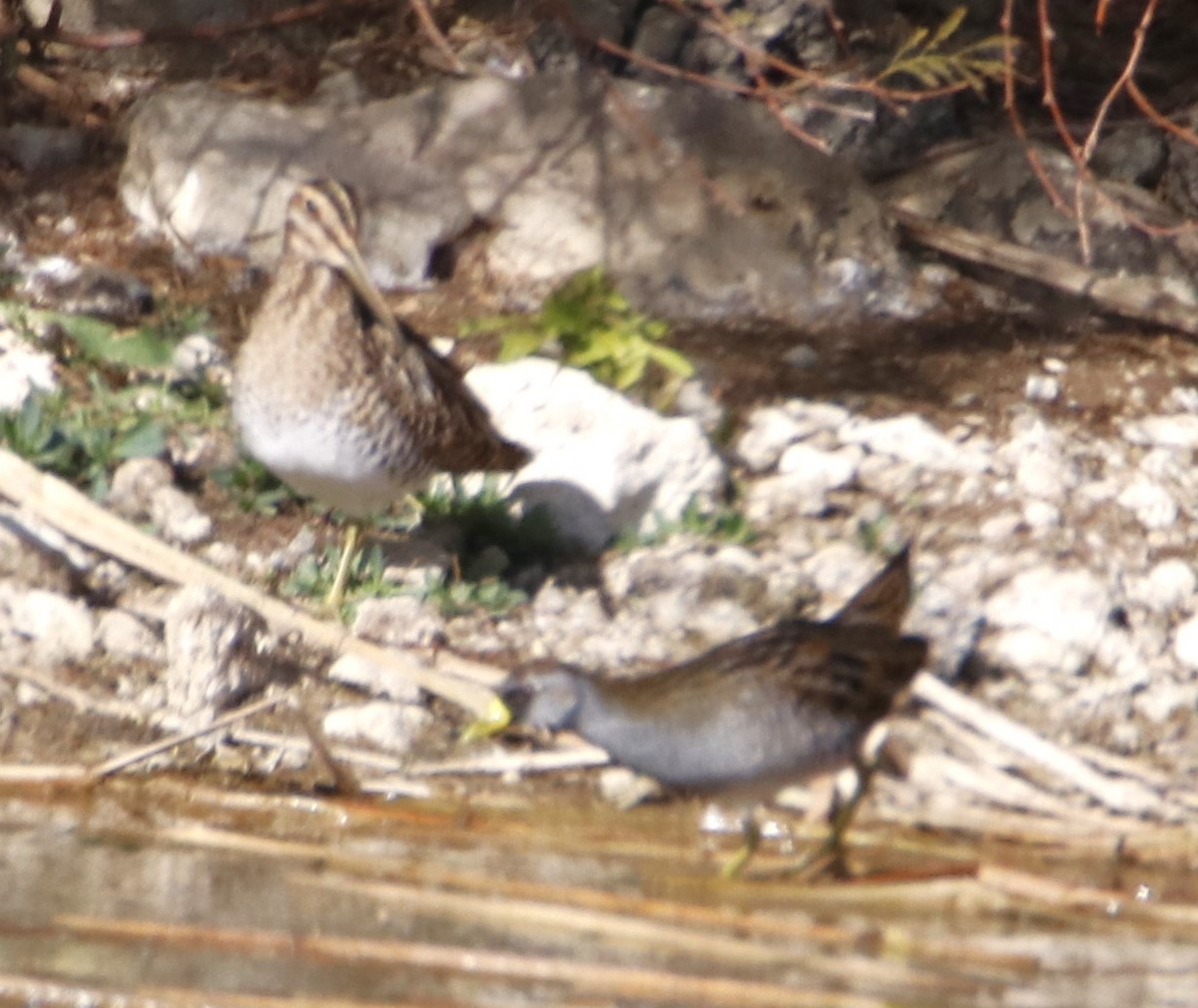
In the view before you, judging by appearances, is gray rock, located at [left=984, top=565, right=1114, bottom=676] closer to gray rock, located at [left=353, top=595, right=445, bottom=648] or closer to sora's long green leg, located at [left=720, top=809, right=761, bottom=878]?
sora's long green leg, located at [left=720, top=809, right=761, bottom=878]

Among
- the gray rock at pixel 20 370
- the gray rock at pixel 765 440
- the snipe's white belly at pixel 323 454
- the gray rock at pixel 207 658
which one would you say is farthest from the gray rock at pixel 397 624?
the gray rock at pixel 20 370

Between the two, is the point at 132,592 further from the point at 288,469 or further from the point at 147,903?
the point at 147,903

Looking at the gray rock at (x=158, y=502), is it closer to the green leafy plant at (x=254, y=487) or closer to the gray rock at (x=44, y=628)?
the green leafy plant at (x=254, y=487)

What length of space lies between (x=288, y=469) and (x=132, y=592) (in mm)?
533

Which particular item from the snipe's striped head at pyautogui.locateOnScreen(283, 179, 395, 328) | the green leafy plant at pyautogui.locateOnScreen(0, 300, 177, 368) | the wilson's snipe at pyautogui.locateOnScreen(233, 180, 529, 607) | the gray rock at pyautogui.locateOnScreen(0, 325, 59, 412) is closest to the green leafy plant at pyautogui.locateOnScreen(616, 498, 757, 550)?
the wilson's snipe at pyautogui.locateOnScreen(233, 180, 529, 607)

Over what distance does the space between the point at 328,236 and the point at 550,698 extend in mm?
1780

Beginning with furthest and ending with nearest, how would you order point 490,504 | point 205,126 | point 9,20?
point 9,20 < point 205,126 < point 490,504

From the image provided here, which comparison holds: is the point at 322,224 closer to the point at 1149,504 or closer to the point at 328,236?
the point at 328,236

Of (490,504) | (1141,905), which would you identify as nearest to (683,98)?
(490,504)

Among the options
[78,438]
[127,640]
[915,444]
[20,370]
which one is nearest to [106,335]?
[20,370]

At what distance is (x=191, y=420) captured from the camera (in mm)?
6336

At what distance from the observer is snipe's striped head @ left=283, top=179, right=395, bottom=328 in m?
5.59

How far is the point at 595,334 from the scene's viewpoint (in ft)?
21.1

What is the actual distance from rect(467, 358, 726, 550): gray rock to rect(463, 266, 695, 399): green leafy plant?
0.97ft
